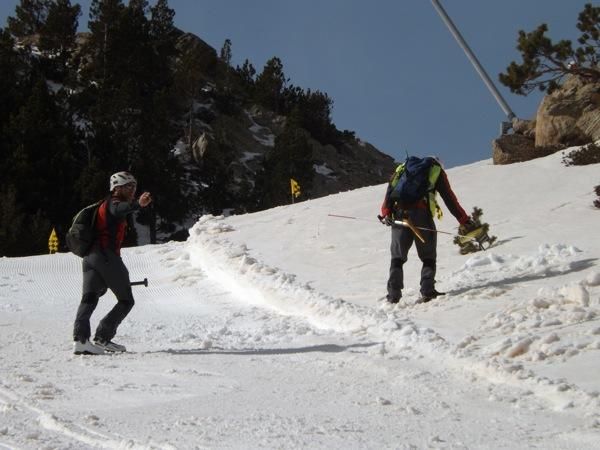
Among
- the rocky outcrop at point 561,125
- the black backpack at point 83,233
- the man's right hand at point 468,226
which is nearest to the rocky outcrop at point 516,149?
the rocky outcrop at point 561,125

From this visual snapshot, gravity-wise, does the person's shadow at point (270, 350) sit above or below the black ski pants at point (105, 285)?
below

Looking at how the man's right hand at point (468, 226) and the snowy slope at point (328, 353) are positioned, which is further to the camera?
the man's right hand at point (468, 226)

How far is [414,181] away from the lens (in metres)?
7.80

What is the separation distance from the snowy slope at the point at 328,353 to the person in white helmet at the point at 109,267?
0.29 metres

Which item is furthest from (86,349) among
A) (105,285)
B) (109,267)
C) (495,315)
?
(495,315)

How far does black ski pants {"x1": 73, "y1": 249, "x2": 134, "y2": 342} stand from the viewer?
659 cm

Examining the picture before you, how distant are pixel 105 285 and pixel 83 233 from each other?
488mm

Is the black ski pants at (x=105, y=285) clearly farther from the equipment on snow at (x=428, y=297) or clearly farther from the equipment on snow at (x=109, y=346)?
the equipment on snow at (x=428, y=297)

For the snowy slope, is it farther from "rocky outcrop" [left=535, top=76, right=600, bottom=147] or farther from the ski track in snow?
"rocky outcrop" [left=535, top=76, right=600, bottom=147]

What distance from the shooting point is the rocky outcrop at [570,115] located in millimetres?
18734

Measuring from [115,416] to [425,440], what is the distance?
1.66 meters

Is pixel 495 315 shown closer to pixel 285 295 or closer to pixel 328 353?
pixel 328 353

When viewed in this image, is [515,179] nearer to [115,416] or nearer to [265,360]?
[265,360]

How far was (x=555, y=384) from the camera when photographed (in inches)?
180
